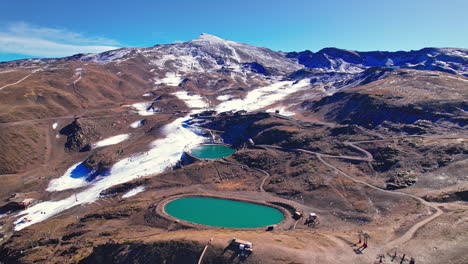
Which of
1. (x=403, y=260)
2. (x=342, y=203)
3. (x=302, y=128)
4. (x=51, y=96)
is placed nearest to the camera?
(x=403, y=260)

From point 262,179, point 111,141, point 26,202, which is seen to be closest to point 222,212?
point 262,179

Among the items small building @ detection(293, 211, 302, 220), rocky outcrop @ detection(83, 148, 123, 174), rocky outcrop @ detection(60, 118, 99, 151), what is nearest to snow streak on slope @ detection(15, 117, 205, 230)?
rocky outcrop @ detection(83, 148, 123, 174)

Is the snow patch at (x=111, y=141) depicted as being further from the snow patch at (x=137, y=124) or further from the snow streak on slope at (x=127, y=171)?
the snow streak on slope at (x=127, y=171)

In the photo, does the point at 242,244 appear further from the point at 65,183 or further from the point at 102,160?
the point at 102,160

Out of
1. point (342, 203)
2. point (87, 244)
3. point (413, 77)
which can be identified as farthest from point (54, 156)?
point (413, 77)

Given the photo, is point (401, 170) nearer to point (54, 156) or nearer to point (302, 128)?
point (302, 128)
